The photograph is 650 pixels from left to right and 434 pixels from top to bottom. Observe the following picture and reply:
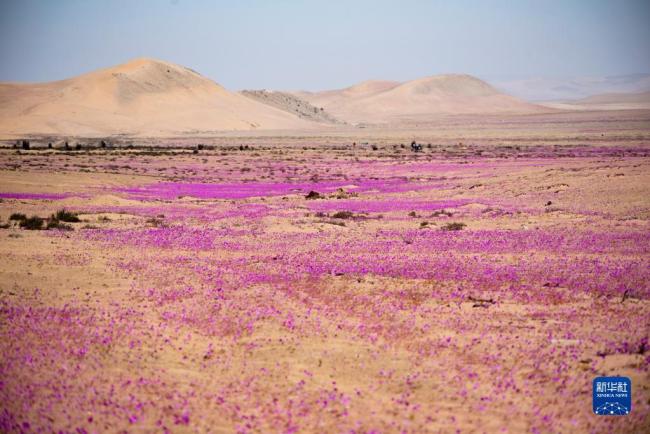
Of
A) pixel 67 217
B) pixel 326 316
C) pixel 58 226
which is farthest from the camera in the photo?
pixel 67 217

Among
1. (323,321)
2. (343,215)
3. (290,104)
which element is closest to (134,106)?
(290,104)

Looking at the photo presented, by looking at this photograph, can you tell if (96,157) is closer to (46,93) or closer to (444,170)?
(444,170)

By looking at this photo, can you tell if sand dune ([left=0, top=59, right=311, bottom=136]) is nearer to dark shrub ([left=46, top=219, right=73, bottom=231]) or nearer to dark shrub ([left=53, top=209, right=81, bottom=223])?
dark shrub ([left=53, top=209, right=81, bottom=223])

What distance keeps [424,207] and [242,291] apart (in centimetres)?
1430

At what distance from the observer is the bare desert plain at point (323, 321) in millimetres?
6594

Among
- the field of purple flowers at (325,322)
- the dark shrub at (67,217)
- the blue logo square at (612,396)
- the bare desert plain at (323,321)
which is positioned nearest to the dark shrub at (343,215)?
the bare desert plain at (323,321)

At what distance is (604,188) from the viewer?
2367 centimetres

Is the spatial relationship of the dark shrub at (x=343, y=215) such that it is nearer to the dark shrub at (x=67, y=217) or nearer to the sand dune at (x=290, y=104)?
the dark shrub at (x=67, y=217)

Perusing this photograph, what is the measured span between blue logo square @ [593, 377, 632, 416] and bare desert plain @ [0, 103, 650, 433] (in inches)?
4.2

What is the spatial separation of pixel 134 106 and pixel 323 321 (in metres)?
124

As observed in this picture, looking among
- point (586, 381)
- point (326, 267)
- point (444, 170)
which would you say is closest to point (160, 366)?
point (586, 381)

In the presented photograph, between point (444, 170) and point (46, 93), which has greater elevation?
point (46, 93)

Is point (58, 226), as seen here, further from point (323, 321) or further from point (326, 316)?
point (323, 321)

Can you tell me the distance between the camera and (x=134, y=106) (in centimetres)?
12519
